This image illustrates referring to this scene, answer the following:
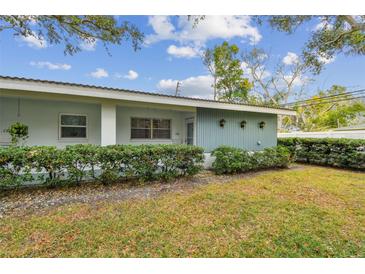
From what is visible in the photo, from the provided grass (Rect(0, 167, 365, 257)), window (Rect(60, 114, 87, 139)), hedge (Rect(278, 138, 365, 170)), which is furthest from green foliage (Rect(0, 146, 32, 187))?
hedge (Rect(278, 138, 365, 170))

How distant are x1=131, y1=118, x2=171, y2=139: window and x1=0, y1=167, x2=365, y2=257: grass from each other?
469 cm

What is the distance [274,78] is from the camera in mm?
26234

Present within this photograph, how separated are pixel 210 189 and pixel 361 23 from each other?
7.05 meters

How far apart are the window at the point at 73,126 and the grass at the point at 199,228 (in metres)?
4.70

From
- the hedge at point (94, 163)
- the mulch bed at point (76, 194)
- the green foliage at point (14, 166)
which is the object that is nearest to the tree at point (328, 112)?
the hedge at point (94, 163)

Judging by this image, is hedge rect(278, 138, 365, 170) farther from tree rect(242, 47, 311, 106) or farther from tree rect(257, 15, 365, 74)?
tree rect(242, 47, 311, 106)

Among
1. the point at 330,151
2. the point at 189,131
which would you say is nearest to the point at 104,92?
the point at 189,131

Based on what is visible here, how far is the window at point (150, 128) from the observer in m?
8.89

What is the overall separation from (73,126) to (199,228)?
6.94 meters

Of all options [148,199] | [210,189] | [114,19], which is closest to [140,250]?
[148,199]

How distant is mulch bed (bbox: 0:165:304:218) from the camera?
396 cm

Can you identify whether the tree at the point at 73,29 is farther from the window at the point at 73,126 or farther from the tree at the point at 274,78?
the tree at the point at 274,78
